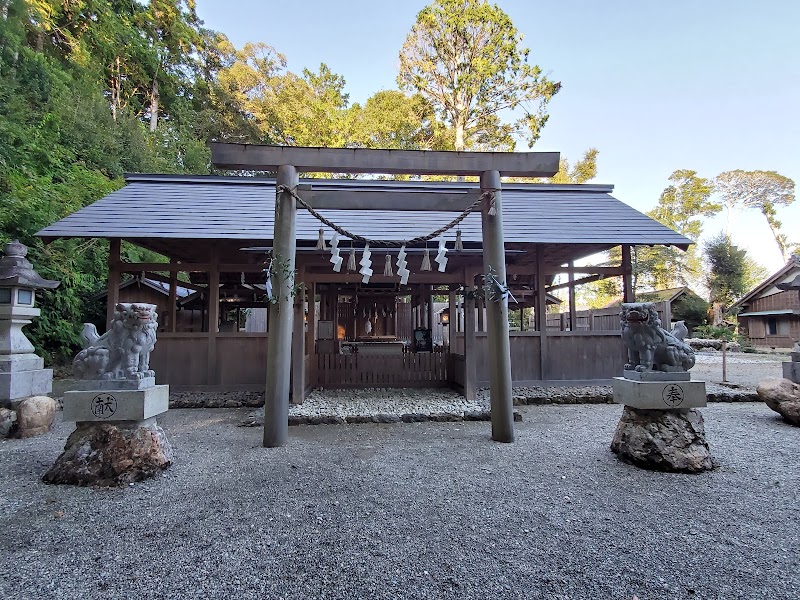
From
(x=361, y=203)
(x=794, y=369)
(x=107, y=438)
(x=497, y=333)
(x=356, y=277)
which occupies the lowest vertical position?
(x=107, y=438)

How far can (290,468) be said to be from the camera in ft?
12.9

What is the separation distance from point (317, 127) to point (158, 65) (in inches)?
377

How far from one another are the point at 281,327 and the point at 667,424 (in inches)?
170

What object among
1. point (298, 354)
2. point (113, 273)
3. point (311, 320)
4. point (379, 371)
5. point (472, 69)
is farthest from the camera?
point (472, 69)

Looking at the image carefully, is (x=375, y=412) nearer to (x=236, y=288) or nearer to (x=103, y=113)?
(x=236, y=288)

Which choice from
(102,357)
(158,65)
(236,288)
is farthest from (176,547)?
(158,65)

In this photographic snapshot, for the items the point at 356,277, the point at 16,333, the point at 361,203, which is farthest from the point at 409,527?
the point at 16,333

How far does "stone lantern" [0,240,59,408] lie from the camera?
5.48m

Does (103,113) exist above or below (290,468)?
above

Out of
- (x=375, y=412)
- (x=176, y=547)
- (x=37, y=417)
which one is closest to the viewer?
(x=176, y=547)

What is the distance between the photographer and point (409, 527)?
8.88ft

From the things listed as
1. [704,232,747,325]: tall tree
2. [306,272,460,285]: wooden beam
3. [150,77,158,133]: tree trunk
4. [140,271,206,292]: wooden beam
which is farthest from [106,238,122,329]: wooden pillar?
[704,232,747,325]: tall tree

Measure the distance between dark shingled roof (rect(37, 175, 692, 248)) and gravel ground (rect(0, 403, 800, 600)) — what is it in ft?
15.2

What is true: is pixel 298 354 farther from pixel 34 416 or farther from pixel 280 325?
pixel 34 416
